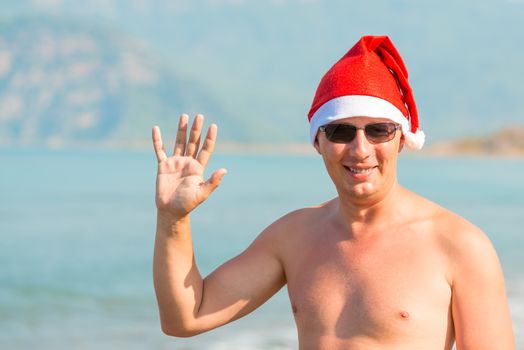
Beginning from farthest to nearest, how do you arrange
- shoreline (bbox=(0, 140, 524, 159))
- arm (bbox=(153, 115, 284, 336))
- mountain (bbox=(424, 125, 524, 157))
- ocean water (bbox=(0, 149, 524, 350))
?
shoreline (bbox=(0, 140, 524, 159)), mountain (bbox=(424, 125, 524, 157)), ocean water (bbox=(0, 149, 524, 350)), arm (bbox=(153, 115, 284, 336))

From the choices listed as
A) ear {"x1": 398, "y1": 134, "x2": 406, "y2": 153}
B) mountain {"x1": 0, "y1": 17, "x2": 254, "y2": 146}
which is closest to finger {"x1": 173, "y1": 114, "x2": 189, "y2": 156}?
ear {"x1": 398, "y1": 134, "x2": 406, "y2": 153}

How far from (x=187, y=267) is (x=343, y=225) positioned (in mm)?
470

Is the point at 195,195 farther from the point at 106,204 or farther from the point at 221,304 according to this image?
the point at 106,204

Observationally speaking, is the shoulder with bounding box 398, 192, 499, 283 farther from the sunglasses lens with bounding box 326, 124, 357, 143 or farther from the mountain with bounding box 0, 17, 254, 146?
the mountain with bounding box 0, 17, 254, 146

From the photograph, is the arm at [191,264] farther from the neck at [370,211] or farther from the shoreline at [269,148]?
the shoreline at [269,148]

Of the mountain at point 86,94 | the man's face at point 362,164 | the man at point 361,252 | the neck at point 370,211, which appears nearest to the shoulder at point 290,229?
the man at point 361,252

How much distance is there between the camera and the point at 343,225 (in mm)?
3066

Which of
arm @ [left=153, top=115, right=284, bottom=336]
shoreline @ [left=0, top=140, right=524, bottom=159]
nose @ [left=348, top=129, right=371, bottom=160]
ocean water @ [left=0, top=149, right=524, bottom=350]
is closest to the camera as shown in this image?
nose @ [left=348, top=129, right=371, bottom=160]

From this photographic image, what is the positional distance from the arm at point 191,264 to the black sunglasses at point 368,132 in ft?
1.12

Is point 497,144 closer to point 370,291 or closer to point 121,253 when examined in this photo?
point 121,253

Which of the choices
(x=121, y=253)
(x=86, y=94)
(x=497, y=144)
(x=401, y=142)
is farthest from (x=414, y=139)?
(x=86, y=94)

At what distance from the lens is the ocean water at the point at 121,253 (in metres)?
10.6

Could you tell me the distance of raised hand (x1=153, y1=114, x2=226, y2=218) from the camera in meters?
2.92

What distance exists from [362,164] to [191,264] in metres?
0.58
